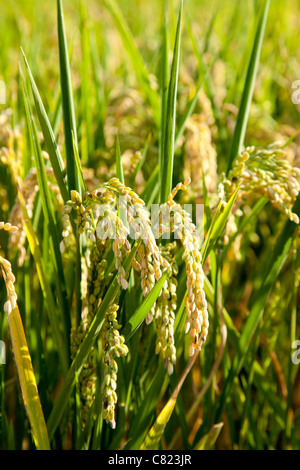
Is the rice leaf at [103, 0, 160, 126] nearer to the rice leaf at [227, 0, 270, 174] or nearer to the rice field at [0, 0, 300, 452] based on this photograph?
the rice field at [0, 0, 300, 452]

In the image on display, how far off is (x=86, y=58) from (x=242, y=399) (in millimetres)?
1206

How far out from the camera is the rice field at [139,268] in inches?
33.9

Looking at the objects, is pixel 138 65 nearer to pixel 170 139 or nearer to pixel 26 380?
pixel 170 139

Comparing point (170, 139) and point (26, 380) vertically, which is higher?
point (170, 139)

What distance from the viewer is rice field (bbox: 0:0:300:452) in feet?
2.83

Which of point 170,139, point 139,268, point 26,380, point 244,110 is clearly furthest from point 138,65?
point 26,380

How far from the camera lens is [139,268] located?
870mm

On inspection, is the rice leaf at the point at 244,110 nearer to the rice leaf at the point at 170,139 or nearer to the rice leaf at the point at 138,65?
the rice leaf at the point at 170,139

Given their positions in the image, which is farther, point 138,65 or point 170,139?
point 138,65

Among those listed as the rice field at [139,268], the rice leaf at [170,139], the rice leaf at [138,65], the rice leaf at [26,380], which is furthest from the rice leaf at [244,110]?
the rice leaf at [26,380]

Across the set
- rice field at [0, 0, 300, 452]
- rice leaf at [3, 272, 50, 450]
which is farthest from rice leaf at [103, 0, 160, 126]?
rice leaf at [3, 272, 50, 450]

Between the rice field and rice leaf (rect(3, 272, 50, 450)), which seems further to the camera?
rice leaf (rect(3, 272, 50, 450))

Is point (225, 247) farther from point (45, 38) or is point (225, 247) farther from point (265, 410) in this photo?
point (45, 38)
